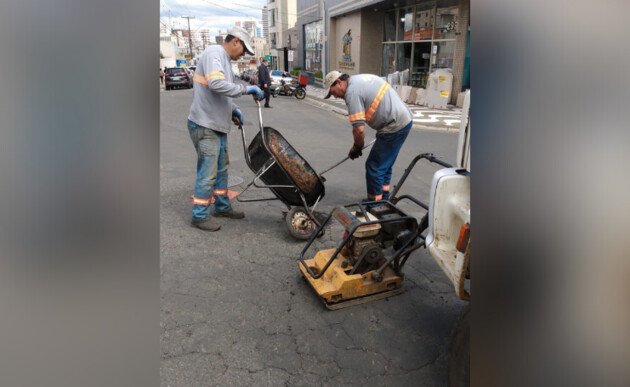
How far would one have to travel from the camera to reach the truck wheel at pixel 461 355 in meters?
2.06

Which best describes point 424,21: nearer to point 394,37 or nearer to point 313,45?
point 394,37

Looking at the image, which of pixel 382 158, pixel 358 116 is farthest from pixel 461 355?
pixel 382 158

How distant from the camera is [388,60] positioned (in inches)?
821

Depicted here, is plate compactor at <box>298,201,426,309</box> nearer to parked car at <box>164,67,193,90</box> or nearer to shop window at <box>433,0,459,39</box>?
shop window at <box>433,0,459,39</box>

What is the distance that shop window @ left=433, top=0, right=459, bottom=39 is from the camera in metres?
15.2

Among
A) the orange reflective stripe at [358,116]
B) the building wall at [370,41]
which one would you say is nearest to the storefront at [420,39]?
the building wall at [370,41]

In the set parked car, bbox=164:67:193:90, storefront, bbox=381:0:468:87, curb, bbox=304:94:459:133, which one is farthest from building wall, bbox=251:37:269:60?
curb, bbox=304:94:459:133

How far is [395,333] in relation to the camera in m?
2.86

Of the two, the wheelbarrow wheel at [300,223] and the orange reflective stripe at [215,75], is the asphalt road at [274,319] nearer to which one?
the wheelbarrow wheel at [300,223]

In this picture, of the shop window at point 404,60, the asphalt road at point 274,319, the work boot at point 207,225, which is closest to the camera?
the asphalt road at point 274,319

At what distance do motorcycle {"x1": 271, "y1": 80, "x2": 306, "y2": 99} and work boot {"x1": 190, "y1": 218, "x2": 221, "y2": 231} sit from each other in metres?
17.3

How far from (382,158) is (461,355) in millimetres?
2984

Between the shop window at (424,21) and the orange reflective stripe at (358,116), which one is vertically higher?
the shop window at (424,21)

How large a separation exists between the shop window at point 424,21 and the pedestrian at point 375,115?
45.7 feet
